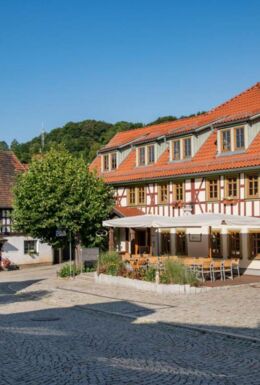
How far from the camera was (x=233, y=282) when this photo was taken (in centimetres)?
2370

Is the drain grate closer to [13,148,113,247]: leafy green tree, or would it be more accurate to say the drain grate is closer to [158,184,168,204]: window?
[13,148,113,247]: leafy green tree

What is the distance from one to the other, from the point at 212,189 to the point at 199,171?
1095mm

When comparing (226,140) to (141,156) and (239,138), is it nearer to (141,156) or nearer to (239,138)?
(239,138)

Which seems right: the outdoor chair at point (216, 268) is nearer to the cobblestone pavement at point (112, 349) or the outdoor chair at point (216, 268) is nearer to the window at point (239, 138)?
the cobblestone pavement at point (112, 349)

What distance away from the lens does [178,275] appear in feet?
73.0

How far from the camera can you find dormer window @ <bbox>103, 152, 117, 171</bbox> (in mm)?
38219

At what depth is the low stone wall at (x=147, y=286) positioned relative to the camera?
850 inches

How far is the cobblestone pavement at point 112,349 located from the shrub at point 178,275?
71.3 inches

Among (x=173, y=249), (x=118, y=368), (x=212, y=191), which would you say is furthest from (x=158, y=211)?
(x=118, y=368)

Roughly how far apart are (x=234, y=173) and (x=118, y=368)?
60.7 feet

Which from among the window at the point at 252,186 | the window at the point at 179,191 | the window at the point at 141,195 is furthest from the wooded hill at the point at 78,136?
the window at the point at 252,186

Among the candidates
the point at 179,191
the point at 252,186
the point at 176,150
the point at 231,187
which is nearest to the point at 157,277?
the point at 252,186

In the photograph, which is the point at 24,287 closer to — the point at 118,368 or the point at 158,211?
the point at 158,211

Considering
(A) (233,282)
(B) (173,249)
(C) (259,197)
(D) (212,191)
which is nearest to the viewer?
(A) (233,282)
